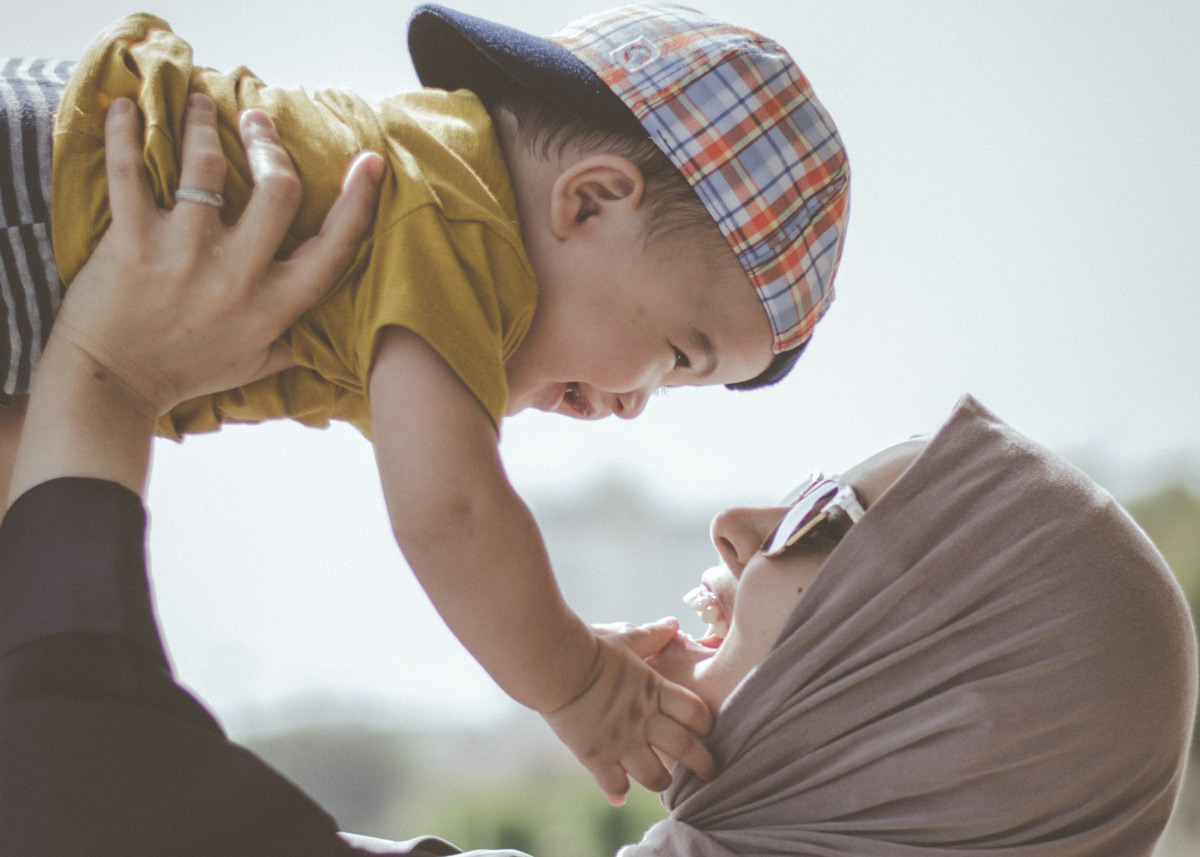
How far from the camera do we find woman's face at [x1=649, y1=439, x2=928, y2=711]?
86cm

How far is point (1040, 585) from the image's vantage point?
0.76 m

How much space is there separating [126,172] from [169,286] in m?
0.10

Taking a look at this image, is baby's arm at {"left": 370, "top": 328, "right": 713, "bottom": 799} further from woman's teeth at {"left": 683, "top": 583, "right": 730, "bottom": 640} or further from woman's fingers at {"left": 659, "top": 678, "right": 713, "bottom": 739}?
woman's teeth at {"left": 683, "top": 583, "right": 730, "bottom": 640}

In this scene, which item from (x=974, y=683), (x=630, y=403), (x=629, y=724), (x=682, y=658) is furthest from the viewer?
(x=630, y=403)

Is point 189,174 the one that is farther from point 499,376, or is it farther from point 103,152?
point 499,376

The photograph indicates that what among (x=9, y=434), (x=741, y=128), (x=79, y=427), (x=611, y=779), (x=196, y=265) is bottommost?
(x=611, y=779)

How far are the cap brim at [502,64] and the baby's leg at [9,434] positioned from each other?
53 cm

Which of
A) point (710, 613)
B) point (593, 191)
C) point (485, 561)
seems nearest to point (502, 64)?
point (593, 191)

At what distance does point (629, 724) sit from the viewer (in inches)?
34.1

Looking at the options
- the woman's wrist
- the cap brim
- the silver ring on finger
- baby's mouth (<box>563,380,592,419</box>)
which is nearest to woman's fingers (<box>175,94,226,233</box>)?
the silver ring on finger

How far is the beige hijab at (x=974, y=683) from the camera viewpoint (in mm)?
753

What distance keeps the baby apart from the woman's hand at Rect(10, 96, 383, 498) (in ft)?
0.07

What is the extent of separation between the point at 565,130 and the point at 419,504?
0.40 meters

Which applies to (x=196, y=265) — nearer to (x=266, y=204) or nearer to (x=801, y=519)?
(x=266, y=204)
